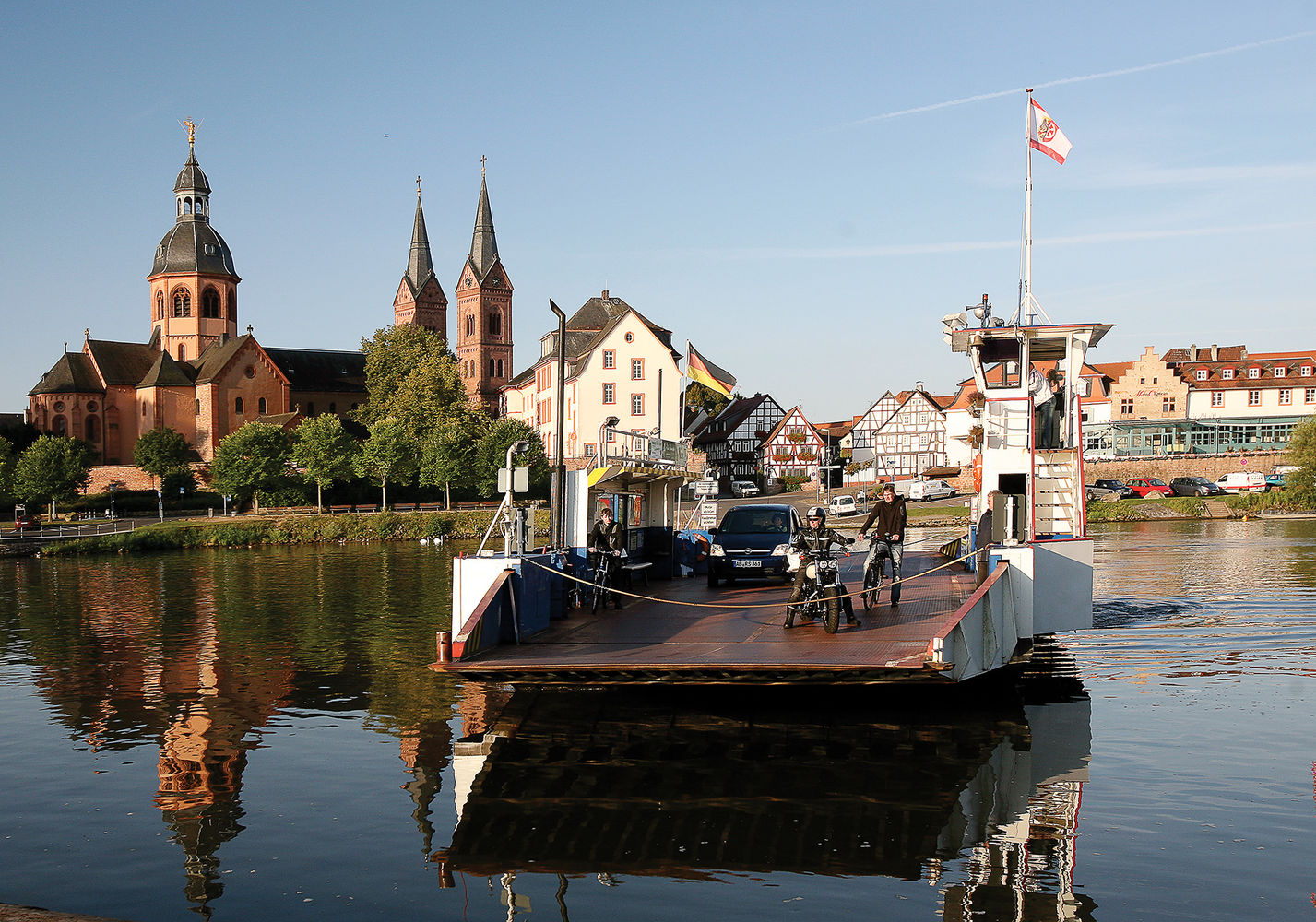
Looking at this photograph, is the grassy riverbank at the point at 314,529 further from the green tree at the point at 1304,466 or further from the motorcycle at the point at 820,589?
the motorcycle at the point at 820,589

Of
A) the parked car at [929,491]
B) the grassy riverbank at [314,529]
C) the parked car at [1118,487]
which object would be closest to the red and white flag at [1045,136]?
the grassy riverbank at [314,529]

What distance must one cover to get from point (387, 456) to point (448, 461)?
4204 millimetres

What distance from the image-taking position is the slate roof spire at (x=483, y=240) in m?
141

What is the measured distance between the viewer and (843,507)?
69188 mm

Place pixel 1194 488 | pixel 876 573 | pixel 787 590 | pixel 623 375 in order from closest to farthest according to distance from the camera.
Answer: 1. pixel 876 573
2. pixel 787 590
3. pixel 1194 488
4. pixel 623 375

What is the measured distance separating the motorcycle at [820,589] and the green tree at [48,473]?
259ft

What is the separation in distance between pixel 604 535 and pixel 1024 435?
6.91 metres

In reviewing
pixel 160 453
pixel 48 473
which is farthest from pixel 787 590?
pixel 160 453

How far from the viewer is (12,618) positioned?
3094cm

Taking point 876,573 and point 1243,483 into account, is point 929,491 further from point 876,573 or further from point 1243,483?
point 876,573

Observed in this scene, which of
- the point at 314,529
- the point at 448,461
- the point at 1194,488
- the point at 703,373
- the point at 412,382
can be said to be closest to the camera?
the point at 703,373

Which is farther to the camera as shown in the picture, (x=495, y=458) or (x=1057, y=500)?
(x=495, y=458)

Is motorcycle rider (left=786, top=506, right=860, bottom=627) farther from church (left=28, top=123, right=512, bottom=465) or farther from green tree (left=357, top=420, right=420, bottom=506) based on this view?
church (left=28, top=123, right=512, bottom=465)

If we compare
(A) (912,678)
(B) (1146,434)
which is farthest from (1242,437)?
(A) (912,678)
